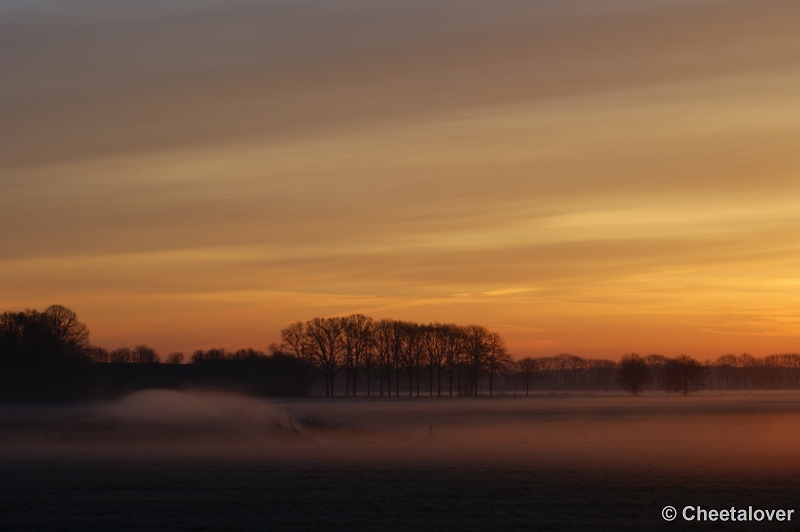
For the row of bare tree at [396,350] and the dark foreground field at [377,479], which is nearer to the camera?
the dark foreground field at [377,479]

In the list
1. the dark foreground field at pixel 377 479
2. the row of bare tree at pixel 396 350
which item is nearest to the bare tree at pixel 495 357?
the row of bare tree at pixel 396 350

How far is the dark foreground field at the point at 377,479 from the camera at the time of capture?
19491mm

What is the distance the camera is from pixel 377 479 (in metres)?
26.2

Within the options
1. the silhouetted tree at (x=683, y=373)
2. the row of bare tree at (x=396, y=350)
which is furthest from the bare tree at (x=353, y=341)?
the silhouetted tree at (x=683, y=373)

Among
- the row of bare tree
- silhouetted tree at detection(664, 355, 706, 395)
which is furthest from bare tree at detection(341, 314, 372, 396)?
silhouetted tree at detection(664, 355, 706, 395)

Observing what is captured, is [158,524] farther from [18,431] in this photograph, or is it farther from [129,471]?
[18,431]

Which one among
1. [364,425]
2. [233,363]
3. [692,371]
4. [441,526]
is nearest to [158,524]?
[441,526]

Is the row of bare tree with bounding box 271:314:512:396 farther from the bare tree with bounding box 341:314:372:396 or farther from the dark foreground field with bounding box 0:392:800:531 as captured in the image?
the dark foreground field with bounding box 0:392:800:531

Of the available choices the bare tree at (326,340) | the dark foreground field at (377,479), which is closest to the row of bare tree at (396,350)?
the bare tree at (326,340)

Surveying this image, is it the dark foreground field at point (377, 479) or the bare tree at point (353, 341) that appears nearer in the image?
the dark foreground field at point (377, 479)

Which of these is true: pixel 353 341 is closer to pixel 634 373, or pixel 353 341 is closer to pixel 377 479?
pixel 634 373

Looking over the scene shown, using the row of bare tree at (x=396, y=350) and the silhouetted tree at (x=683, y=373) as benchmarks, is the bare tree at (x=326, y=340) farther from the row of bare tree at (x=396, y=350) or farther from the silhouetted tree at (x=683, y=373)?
the silhouetted tree at (x=683, y=373)

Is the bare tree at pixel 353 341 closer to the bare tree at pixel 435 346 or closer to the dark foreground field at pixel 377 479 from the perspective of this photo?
the bare tree at pixel 435 346

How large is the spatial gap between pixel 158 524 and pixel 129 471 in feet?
35.2
